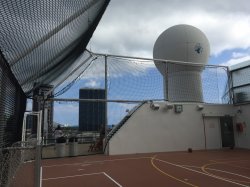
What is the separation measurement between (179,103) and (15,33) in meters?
11.3

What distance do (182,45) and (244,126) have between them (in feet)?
21.7

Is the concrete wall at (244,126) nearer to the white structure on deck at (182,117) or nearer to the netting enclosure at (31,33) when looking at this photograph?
the white structure on deck at (182,117)

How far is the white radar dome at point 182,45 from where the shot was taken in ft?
56.7

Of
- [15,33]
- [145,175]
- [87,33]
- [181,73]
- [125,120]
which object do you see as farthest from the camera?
[181,73]

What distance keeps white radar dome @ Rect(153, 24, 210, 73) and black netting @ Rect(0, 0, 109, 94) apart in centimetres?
895

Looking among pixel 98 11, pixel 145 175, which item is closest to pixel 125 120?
pixel 145 175

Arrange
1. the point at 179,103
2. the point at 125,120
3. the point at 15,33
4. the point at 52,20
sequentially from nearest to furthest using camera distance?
1. the point at 15,33
2. the point at 52,20
3. the point at 125,120
4. the point at 179,103

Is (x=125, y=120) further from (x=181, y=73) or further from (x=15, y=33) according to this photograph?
(x=15, y=33)

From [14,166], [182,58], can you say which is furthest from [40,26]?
[182,58]

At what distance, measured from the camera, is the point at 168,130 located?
14.4 metres

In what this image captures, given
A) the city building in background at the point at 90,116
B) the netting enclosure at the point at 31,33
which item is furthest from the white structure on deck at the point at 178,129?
the netting enclosure at the point at 31,33

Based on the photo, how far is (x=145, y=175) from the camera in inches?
297

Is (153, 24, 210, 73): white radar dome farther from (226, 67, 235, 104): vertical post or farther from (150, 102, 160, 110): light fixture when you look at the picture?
(150, 102, 160, 110): light fixture

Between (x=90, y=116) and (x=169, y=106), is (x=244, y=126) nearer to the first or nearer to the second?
(x=169, y=106)
